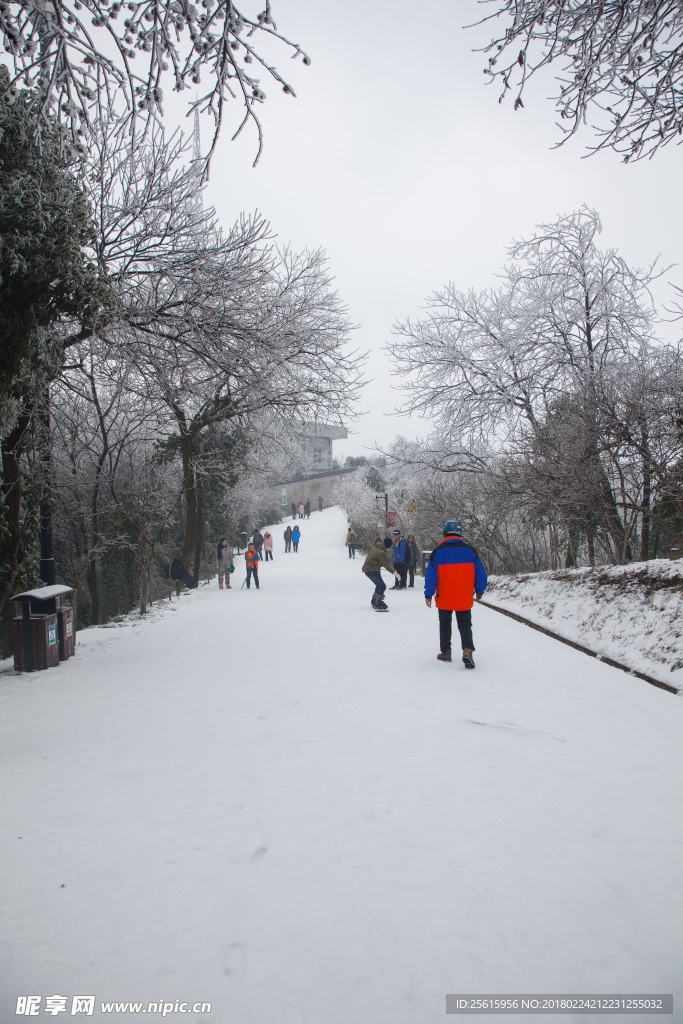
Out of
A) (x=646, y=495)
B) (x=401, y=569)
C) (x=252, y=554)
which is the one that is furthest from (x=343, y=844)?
(x=252, y=554)

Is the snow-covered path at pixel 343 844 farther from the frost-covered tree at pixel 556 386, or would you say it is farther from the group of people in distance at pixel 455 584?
the frost-covered tree at pixel 556 386

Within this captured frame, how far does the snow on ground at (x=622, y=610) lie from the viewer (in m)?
6.43

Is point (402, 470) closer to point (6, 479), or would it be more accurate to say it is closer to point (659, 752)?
point (6, 479)

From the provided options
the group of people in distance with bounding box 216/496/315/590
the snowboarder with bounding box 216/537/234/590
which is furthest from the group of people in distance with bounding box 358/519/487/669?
the snowboarder with bounding box 216/537/234/590

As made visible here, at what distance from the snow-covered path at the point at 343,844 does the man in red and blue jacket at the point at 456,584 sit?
Result: 2.85 ft

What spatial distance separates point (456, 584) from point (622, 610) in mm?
2733

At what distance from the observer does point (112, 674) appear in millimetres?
7160

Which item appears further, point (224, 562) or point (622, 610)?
point (224, 562)

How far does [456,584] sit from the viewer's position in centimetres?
677

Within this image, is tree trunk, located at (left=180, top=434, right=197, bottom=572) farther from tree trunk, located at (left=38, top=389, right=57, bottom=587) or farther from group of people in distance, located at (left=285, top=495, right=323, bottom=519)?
group of people in distance, located at (left=285, top=495, right=323, bottom=519)

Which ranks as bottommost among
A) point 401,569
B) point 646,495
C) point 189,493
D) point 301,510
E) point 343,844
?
point 343,844

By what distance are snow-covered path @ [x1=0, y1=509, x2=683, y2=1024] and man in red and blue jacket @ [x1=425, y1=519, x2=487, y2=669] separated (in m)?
0.87

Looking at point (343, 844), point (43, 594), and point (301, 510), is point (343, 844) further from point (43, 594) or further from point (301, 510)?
point (301, 510)

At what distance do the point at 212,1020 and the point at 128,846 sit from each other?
1.22m
